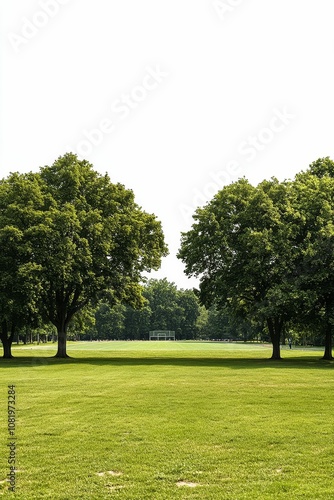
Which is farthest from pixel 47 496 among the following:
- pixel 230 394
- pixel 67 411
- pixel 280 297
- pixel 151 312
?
pixel 151 312

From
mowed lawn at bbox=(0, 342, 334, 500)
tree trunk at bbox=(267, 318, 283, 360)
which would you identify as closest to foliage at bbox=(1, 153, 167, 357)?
tree trunk at bbox=(267, 318, 283, 360)

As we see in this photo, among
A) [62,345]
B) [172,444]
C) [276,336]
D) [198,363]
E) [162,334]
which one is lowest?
[162,334]

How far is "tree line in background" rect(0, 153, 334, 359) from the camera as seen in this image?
39.4 metres

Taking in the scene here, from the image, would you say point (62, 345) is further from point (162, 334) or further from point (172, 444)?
point (162, 334)

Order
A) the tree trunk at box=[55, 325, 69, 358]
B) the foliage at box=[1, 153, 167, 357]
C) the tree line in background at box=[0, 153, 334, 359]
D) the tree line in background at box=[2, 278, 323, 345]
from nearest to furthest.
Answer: the tree line in background at box=[0, 153, 334, 359] < the foliage at box=[1, 153, 167, 357] < the tree trunk at box=[55, 325, 69, 358] < the tree line in background at box=[2, 278, 323, 345]

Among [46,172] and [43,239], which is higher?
[46,172]

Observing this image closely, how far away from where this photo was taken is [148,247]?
4922cm

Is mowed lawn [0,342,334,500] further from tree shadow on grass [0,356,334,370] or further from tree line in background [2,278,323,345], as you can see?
tree line in background [2,278,323,345]

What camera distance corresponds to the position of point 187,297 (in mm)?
191750

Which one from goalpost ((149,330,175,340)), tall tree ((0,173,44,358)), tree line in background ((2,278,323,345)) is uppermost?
tall tree ((0,173,44,358))

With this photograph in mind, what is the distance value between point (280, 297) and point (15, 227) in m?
22.4

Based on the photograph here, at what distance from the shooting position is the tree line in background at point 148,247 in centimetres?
3941

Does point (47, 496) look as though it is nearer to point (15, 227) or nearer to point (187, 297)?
point (15, 227)

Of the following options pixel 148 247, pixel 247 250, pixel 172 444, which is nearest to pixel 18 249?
pixel 148 247
